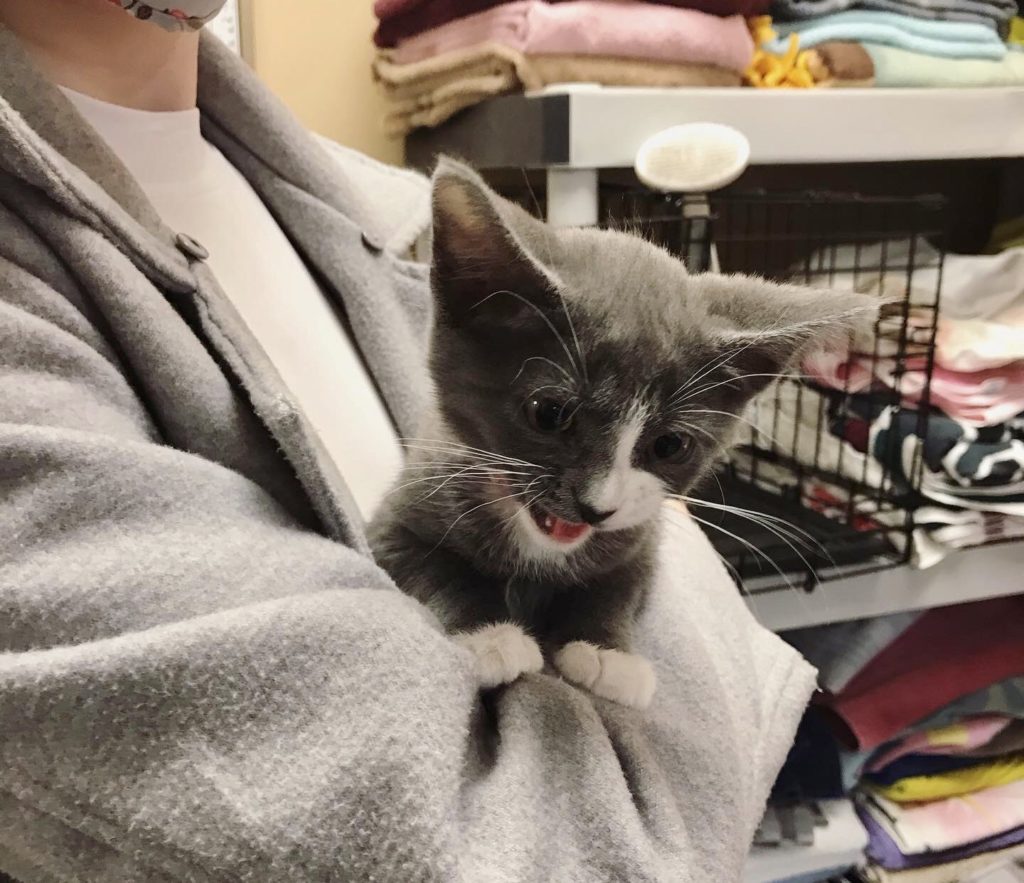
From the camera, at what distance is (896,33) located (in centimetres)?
104

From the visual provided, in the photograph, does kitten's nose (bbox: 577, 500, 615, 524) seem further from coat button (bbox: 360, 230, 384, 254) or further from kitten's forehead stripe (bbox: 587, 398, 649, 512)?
coat button (bbox: 360, 230, 384, 254)

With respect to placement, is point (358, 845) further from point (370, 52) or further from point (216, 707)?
point (370, 52)

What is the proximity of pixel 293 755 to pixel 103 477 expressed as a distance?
0.52 feet

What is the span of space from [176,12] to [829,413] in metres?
0.90

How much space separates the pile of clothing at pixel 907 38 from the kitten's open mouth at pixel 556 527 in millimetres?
708

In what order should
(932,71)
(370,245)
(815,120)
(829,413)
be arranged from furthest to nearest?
(829,413) < (932,71) < (815,120) < (370,245)

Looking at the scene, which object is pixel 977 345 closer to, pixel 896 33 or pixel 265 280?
pixel 896 33

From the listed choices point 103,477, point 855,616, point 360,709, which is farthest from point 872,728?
point 103,477

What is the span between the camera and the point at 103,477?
0.41m

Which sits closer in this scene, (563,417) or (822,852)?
(563,417)

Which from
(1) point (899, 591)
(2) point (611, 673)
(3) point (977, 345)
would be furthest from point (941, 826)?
(2) point (611, 673)

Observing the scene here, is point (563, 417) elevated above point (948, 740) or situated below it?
above

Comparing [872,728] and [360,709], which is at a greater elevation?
[360,709]

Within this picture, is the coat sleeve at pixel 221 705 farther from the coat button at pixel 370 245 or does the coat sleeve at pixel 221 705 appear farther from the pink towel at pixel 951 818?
the pink towel at pixel 951 818
